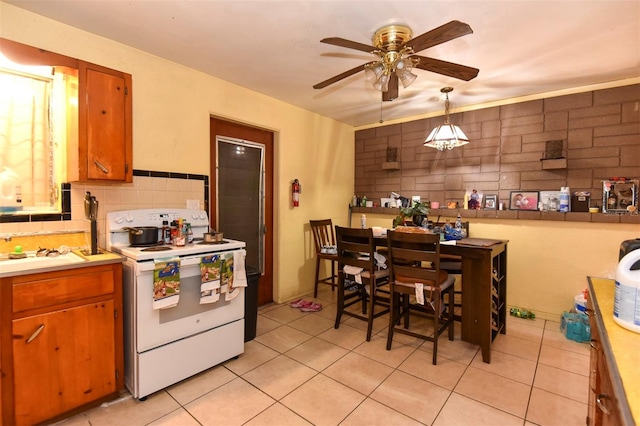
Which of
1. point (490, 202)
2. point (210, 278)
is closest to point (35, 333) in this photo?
point (210, 278)

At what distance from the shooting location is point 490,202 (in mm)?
3561

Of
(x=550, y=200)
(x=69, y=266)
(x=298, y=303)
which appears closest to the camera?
(x=69, y=266)

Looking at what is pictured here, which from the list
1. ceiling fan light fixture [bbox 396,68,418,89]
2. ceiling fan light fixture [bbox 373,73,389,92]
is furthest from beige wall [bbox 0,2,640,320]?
ceiling fan light fixture [bbox 396,68,418,89]

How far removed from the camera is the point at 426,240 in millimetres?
2305

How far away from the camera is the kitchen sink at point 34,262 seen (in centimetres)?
158

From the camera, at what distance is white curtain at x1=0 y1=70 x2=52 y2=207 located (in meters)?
1.98

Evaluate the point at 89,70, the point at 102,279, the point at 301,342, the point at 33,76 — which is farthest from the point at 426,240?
the point at 33,76

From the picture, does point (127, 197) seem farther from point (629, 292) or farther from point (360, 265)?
point (629, 292)

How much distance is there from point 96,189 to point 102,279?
0.77 metres

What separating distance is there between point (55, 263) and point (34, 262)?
14 centimetres

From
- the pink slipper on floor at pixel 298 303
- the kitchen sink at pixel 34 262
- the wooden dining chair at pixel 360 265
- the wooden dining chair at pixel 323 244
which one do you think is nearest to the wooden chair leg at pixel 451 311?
the wooden dining chair at pixel 360 265

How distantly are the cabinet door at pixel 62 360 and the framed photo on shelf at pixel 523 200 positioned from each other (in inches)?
152

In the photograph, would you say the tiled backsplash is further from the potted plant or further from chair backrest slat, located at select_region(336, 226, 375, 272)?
the potted plant

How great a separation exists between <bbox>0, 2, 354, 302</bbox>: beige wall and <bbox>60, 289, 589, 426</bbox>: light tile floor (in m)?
1.26
